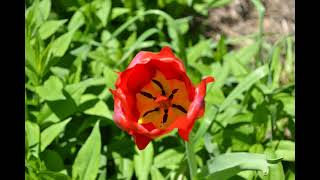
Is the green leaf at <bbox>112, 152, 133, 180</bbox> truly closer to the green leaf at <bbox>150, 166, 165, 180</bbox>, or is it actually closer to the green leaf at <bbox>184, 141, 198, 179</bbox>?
the green leaf at <bbox>150, 166, 165, 180</bbox>

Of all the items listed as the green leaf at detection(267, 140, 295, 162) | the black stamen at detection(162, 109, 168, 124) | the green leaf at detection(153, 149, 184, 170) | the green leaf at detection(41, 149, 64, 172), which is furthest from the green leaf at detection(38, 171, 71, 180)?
the green leaf at detection(267, 140, 295, 162)

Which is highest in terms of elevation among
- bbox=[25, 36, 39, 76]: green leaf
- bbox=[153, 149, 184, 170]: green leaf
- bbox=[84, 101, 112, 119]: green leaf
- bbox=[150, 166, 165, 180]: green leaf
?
bbox=[25, 36, 39, 76]: green leaf

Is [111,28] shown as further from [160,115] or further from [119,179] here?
[160,115]

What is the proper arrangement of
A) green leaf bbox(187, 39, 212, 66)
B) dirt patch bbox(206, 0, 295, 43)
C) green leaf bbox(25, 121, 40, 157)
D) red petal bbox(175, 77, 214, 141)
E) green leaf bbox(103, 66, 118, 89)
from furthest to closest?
dirt patch bbox(206, 0, 295, 43), green leaf bbox(187, 39, 212, 66), green leaf bbox(103, 66, 118, 89), green leaf bbox(25, 121, 40, 157), red petal bbox(175, 77, 214, 141)

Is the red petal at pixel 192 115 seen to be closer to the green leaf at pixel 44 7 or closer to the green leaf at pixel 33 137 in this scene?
the green leaf at pixel 33 137

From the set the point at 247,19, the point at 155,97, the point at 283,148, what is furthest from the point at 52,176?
the point at 247,19

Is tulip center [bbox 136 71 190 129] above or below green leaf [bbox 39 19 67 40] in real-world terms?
below

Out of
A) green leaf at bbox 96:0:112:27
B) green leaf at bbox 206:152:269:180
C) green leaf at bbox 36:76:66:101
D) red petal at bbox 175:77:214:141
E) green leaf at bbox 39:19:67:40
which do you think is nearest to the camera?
red petal at bbox 175:77:214:141
